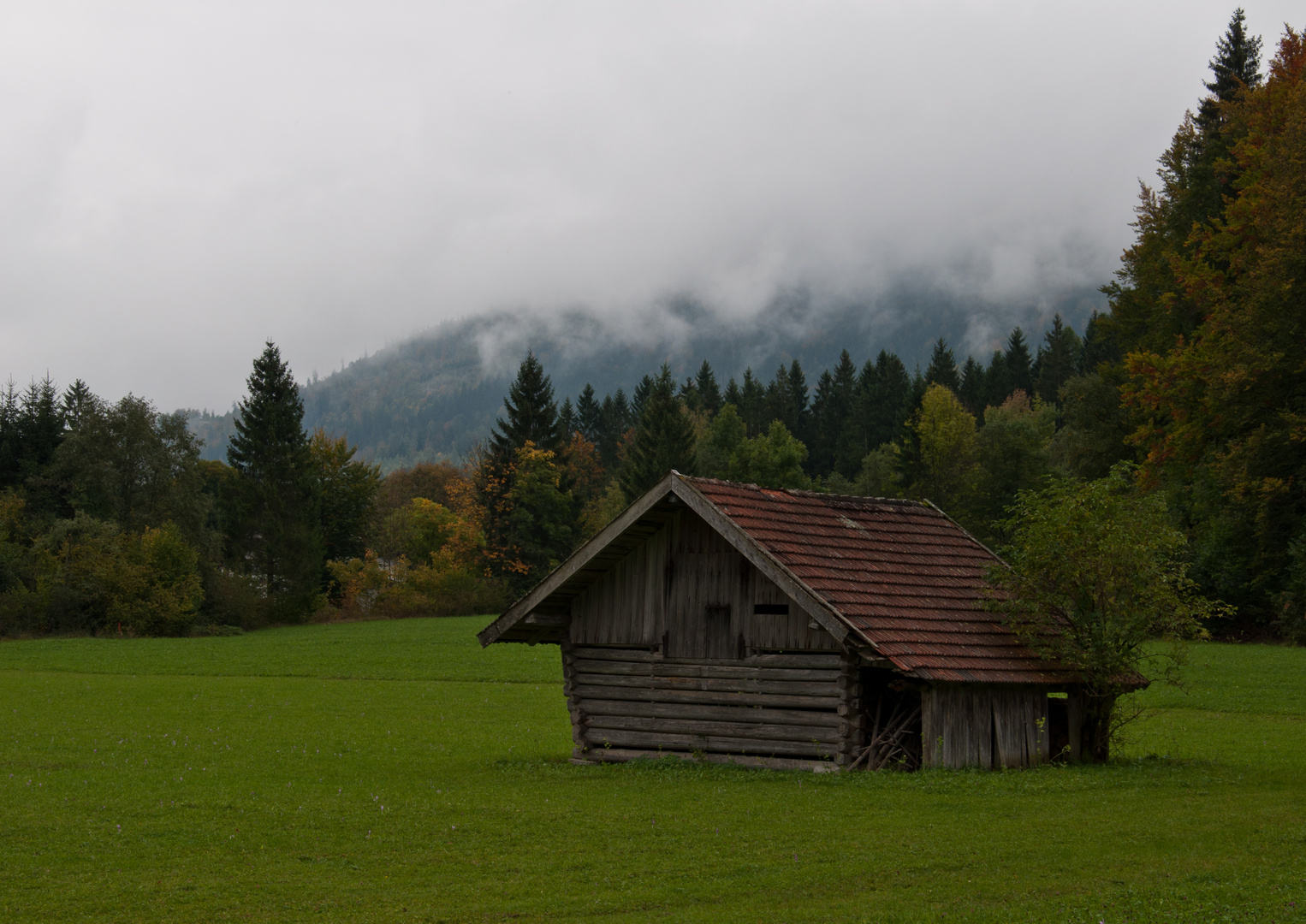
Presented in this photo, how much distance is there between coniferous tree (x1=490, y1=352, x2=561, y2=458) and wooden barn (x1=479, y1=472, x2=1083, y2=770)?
73527mm

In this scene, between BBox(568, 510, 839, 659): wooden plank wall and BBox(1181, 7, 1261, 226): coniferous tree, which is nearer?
BBox(568, 510, 839, 659): wooden plank wall

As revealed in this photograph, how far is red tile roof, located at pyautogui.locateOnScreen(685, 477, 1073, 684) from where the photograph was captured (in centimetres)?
1742

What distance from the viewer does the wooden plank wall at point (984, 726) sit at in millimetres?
17422

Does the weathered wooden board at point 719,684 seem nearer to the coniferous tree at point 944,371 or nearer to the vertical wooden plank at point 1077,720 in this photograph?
the vertical wooden plank at point 1077,720

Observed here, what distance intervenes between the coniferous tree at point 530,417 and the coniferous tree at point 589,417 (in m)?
46.7

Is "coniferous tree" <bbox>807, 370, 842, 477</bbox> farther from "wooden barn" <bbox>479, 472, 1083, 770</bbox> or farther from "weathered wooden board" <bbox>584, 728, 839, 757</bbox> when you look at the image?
"weathered wooden board" <bbox>584, 728, 839, 757</bbox>

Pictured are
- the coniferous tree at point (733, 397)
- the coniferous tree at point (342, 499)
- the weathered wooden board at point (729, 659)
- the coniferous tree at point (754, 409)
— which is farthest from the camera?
the coniferous tree at point (733, 397)

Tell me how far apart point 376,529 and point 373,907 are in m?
96.3

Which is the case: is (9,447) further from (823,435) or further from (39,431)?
(823,435)

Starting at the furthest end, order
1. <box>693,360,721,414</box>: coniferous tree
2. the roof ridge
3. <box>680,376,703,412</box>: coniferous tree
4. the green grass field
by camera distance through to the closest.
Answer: <box>693,360,721,414</box>: coniferous tree < <box>680,376,703,412</box>: coniferous tree < the roof ridge < the green grass field

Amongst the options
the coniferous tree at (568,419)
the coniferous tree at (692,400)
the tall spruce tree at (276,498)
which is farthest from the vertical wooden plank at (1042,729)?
the coniferous tree at (692,400)

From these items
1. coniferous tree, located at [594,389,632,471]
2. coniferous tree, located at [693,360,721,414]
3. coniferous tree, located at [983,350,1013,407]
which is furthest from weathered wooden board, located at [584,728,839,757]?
coniferous tree, located at [693,360,721,414]

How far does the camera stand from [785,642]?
61.1ft

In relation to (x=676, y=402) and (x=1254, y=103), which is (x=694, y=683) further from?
(x=676, y=402)
